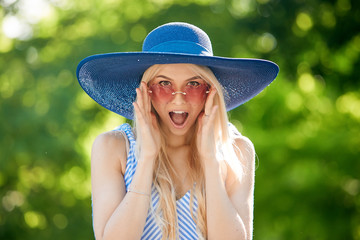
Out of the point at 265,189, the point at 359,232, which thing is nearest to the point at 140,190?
the point at 265,189

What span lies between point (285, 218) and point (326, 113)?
75.5 inches

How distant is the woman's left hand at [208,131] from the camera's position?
3.09 meters

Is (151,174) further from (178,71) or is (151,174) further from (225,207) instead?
(178,71)

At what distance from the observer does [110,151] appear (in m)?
3.16

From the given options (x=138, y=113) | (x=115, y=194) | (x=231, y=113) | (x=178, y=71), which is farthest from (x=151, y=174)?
(x=231, y=113)

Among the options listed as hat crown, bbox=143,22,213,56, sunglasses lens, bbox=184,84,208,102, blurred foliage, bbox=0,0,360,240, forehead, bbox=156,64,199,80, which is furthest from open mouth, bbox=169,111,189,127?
blurred foliage, bbox=0,0,360,240

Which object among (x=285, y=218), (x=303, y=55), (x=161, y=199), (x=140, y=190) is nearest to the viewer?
(x=140, y=190)

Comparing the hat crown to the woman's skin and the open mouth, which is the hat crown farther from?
the open mouth

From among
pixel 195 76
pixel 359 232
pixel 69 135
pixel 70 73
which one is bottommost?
pixel 195 76

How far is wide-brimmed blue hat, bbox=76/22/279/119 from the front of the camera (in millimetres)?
2994

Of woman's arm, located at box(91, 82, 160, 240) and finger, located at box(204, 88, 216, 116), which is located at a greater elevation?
finger, located at box(204, 88, 216, 116)

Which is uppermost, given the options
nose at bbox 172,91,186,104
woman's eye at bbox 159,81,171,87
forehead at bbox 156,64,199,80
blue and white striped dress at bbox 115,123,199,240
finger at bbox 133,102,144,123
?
forehead at bbox 156,64,199,80

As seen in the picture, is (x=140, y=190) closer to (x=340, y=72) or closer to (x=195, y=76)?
(x=195, y=76)

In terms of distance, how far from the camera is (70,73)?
10984 mm
